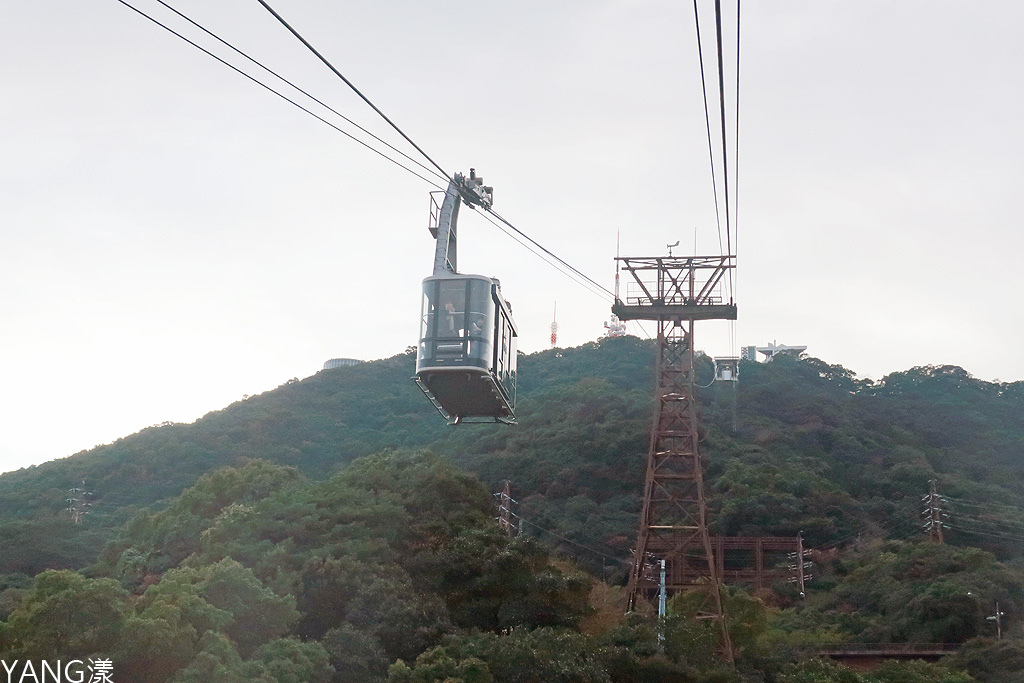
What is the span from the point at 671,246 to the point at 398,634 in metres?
12.7

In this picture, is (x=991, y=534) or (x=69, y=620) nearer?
(x=69, y=620)

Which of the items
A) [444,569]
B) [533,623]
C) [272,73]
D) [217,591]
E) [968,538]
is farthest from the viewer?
[968,538]

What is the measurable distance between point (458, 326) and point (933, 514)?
4138 cm

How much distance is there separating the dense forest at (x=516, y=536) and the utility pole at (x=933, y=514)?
1.73 ft

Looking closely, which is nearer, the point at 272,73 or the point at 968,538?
the point at 272,73

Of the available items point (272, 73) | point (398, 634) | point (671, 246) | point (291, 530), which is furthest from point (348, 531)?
point (272, 73)

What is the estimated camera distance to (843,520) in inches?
2058

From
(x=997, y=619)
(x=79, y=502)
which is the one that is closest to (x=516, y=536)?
(x=997, y=619)

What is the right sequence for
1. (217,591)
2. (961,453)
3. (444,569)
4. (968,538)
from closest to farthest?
(217,591) < (444,569) < (968,538) < (961,453)

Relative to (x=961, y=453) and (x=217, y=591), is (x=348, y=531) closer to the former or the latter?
(x=217, y=591)

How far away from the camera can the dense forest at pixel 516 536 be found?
21.0m

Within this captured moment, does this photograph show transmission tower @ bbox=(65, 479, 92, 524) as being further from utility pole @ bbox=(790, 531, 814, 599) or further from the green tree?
the green tree

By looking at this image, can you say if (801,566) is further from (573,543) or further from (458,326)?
(458,326)

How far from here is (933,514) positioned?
2025 inches
